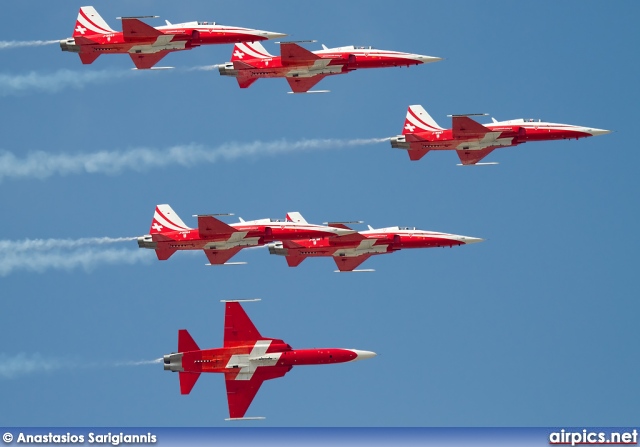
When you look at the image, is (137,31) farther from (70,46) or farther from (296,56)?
(296,56)

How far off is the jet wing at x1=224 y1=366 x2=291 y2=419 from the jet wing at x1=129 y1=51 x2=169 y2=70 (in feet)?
64.0

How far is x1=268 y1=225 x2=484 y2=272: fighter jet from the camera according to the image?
13925 cm

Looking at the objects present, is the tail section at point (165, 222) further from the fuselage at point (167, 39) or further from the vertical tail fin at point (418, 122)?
the vertical tail fin at point (418, 122)

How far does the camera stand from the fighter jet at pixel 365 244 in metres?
139

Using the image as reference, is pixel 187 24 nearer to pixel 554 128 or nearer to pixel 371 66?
pixel 371 66

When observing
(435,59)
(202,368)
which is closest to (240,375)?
(202,368)

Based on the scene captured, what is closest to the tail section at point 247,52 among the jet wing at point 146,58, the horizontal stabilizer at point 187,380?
the jet wing at point 146,58

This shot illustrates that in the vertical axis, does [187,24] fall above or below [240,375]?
above

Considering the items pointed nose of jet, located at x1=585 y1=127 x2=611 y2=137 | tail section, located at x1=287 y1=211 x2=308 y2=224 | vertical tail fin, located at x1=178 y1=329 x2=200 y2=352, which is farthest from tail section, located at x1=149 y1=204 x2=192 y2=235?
pointed nose of jet, located at x1=585 y1=127 x2=611 y2=137

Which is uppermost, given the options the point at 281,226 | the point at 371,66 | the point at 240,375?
the point at 371,66

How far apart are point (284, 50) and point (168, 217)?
12.6m

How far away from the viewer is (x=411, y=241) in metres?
141

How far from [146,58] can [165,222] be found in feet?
33.1

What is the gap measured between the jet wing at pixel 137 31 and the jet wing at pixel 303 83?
9533 millimetres
